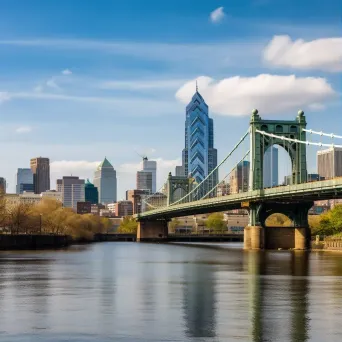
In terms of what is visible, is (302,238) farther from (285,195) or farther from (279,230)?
(285,195)

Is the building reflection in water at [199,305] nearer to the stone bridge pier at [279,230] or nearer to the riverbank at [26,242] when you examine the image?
the stone bridge pier at [279,230]

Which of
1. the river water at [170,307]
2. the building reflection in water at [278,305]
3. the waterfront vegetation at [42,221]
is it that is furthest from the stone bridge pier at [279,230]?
the river water at [170,307]

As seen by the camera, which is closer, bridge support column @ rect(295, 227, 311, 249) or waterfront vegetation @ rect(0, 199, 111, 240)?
bridge support column @ rect(295, 227, 311, 249)

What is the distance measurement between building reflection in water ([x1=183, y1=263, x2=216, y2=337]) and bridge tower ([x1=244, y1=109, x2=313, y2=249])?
5733cm

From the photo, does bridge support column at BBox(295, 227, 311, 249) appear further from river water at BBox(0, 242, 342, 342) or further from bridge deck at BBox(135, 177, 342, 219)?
river water at BBox(0, 242, 342, 342)

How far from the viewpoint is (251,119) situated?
120m

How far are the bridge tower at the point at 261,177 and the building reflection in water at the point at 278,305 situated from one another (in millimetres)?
54064

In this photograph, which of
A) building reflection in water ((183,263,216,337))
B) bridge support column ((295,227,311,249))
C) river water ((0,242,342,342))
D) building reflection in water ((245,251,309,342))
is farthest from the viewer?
bridge support column ((295,227,311,249))

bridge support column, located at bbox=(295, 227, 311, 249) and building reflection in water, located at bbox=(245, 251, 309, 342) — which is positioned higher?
bridge support column, located at bbox=(295, 227, 311, 249)

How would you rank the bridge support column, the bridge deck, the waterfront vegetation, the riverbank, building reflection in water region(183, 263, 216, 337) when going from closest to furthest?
building reflection in water region(183, 263, 216, 337) < the bridge deck < the bridge support column < the riverbank < the waterfront vegetation

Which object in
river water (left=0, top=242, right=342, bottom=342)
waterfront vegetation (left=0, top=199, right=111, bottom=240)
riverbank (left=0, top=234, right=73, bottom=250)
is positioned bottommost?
river water (left=0, top=242, right=342, bottom=342)

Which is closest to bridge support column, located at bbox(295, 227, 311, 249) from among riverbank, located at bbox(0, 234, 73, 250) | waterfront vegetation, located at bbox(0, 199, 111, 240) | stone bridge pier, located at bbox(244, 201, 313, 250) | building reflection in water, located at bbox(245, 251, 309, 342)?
stone bridge pier, located at bbox(244, 201, 313, 250)

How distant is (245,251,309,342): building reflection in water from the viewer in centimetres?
2911

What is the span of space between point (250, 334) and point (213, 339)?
1.66 metres
